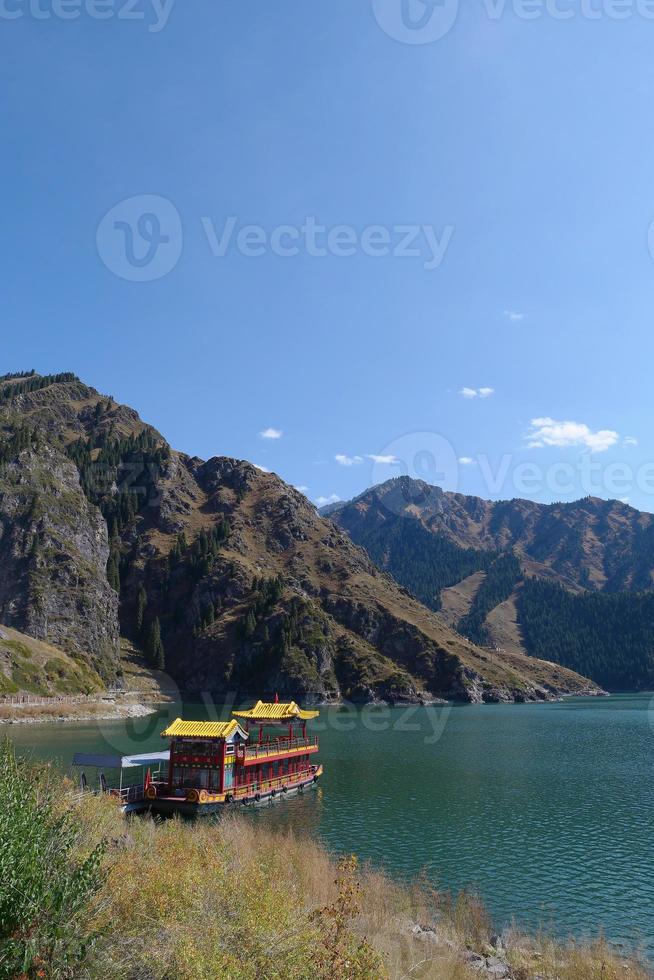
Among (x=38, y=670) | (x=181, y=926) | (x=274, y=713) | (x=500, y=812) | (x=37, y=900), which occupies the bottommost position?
(x=500, y=812)

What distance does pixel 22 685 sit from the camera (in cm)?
11312

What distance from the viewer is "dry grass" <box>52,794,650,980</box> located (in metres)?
13.2

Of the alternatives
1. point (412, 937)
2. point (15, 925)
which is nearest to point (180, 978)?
point (15, 925)

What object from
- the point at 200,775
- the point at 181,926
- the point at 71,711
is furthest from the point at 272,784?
the point at 71,711

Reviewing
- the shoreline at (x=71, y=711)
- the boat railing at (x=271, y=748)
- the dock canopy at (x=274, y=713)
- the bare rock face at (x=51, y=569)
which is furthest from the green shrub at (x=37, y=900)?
the bare rock face at (x=51, y=569)

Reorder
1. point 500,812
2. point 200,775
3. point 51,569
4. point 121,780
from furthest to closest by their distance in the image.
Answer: point 51,569 → point 200,775 → point 500,812 → point 121,780

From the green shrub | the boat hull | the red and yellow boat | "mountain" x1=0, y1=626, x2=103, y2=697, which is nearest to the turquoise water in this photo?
the boat hull

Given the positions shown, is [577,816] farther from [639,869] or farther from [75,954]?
[75,954]

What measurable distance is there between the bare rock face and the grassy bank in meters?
145

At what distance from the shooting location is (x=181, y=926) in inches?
562

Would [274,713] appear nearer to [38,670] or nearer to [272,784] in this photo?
[272,784]

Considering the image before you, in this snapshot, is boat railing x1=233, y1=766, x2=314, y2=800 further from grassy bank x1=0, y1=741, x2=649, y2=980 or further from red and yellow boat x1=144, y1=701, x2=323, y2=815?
grassy bank x1=0, y1=741, x2=649, y2=980

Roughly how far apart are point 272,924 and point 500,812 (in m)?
44.1

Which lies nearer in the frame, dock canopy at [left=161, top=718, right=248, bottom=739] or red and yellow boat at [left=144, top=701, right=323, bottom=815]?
red and yellow boat at [left=144, top=701, right=323, bottom=815]
